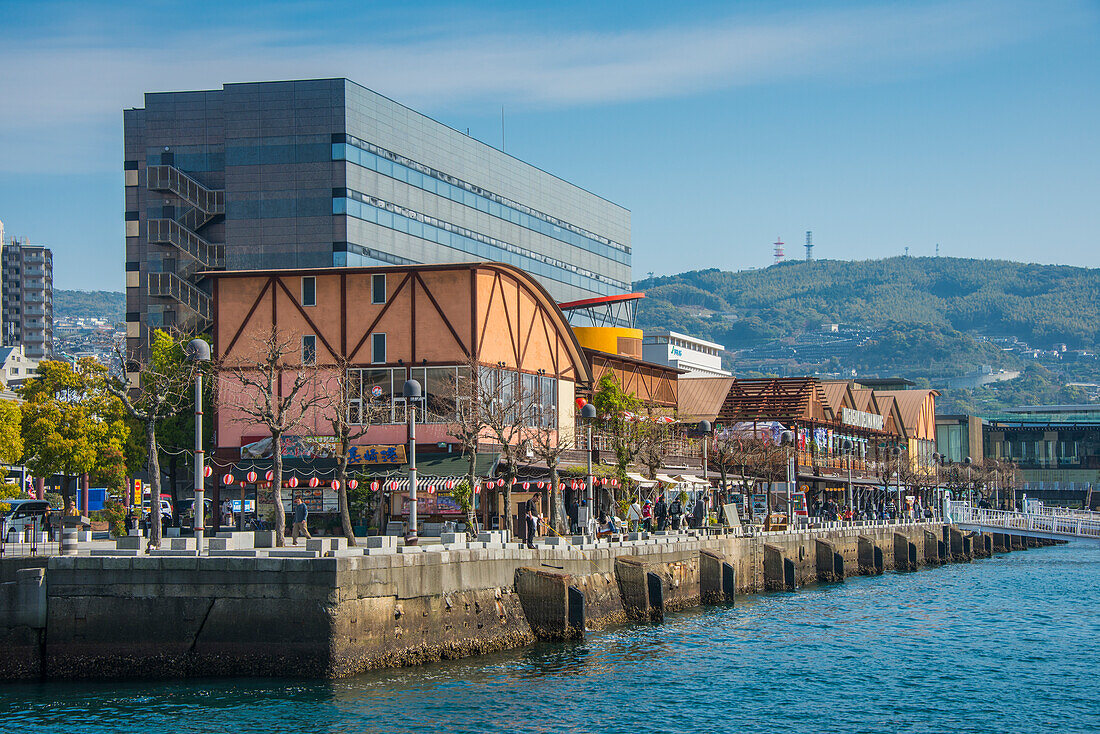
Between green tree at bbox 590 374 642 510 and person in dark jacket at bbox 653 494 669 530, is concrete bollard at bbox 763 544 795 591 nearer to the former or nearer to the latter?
person in dark jacket at bbox 653 494 669 530

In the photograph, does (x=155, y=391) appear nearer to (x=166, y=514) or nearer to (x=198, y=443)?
(x=198, y=443)

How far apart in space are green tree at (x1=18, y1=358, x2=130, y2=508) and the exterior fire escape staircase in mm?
25064

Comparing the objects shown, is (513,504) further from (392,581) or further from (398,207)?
(398,207)

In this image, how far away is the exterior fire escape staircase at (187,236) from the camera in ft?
331

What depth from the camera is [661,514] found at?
236 feet

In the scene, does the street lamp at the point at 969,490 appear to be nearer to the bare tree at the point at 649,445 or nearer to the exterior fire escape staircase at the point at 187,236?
the bare tree at the point at 649,445

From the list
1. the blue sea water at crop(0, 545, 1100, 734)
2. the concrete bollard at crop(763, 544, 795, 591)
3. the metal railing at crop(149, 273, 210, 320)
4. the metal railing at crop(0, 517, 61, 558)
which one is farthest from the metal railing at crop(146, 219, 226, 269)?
the blue sea water at crop(0, 545, 1100, 734)

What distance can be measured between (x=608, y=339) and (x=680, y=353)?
1814 inches

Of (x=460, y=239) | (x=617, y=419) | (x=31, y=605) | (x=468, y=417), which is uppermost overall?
(x=460, y=239)

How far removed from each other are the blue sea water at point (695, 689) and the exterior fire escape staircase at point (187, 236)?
6181cm

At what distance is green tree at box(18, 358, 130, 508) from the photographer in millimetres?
70125

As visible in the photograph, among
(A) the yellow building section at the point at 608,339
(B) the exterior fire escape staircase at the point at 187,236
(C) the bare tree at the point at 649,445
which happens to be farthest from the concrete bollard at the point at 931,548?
(B) the exterior fire escape staircase at the point at 187,236

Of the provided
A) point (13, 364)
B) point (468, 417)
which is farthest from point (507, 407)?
point (13, 364)

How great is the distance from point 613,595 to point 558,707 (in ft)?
48.7
